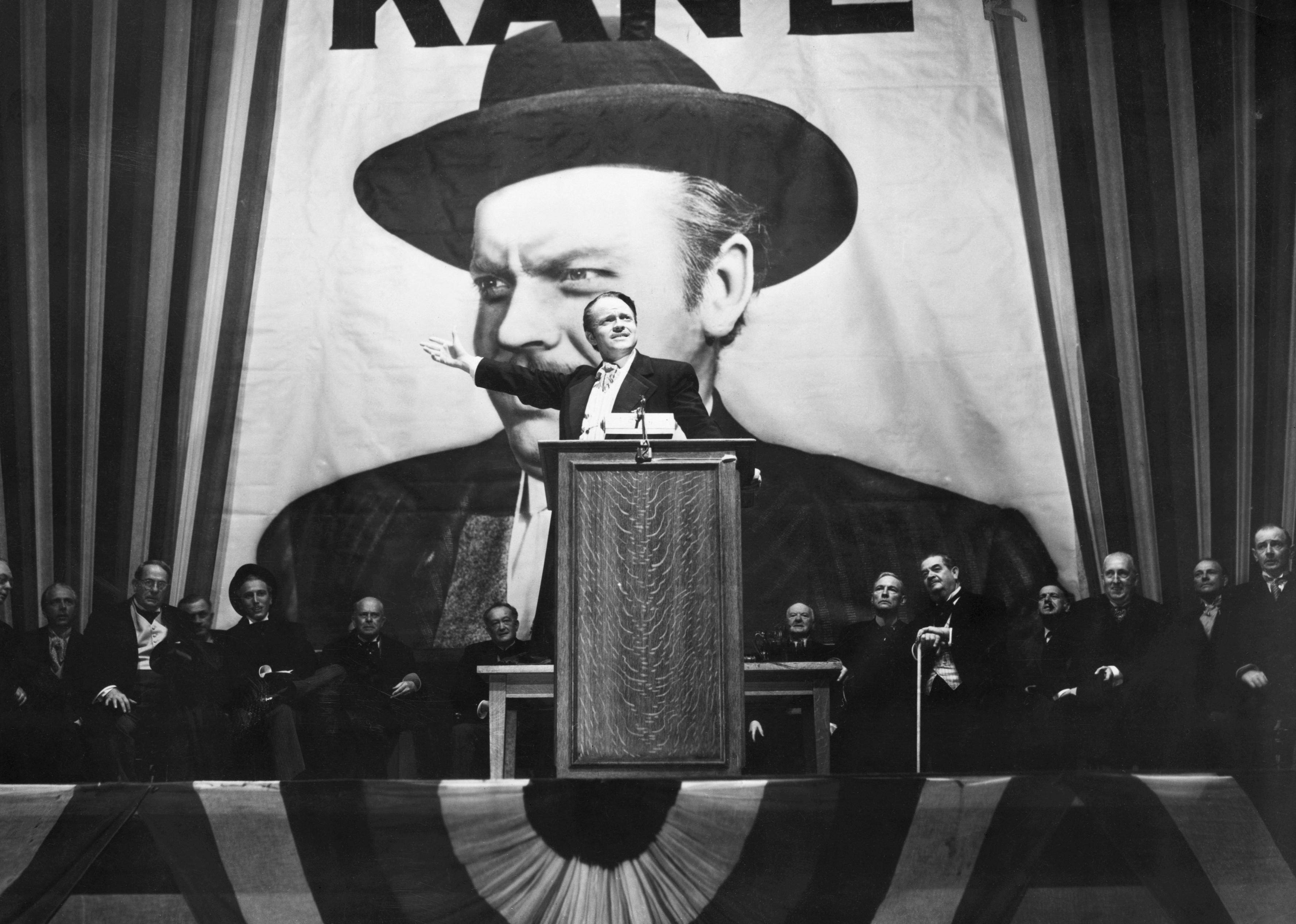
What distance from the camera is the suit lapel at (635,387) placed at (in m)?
4.32

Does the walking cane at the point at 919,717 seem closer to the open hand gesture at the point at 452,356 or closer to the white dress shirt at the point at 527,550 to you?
the white dress shirt at the point at 527,550

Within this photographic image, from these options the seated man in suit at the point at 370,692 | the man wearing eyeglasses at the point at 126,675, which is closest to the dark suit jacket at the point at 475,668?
the seated man in suit at the point at 370,692

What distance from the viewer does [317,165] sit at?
6320 millimetres

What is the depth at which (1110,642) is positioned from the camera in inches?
220

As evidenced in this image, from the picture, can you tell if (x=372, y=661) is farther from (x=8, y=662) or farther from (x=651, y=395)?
(x=651, y=395)

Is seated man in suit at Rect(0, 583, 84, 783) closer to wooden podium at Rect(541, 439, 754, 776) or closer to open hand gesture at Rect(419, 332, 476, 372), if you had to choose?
open hand gesture at Rect(419, 332, 476, 372)

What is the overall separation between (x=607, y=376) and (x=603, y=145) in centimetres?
218

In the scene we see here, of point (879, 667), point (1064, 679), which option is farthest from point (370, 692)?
point (1064, 679)

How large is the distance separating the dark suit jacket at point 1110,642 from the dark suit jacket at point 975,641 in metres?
0.25

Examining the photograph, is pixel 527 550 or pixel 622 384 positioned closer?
pixel 622 384

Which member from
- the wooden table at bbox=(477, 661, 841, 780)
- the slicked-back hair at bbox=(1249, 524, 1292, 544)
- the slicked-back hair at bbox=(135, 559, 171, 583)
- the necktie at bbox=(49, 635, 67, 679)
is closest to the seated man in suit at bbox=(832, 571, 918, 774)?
the wooden table at bbox=(477, 661, 841, 780)

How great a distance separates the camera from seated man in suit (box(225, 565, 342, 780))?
17.7 feet

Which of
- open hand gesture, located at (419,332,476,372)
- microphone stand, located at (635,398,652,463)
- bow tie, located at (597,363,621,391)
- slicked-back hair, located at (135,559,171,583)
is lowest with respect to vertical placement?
slicked-back hair, located at (135,559,171,583)

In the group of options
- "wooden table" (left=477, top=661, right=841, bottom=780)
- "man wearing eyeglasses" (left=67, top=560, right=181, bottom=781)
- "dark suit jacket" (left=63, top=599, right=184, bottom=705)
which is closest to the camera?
"wooden table" (left=477, top=661, right=841, bottom=780)
